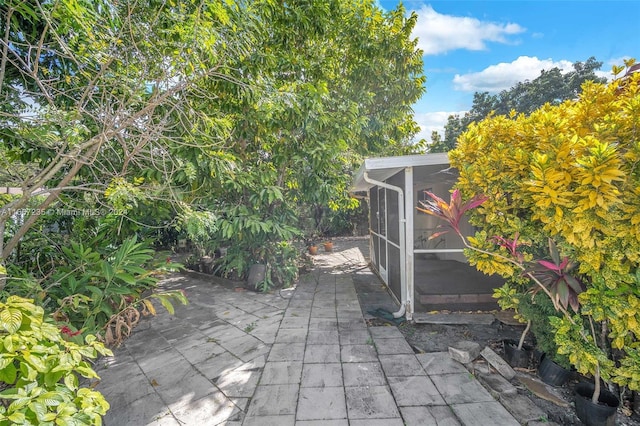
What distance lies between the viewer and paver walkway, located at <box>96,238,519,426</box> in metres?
2.07

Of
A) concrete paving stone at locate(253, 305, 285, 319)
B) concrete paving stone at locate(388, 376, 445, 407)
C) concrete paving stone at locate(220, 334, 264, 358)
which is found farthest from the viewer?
concrete paving stone at locate(253, 305, 285, 319)

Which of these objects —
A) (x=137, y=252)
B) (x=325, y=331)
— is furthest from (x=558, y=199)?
(x=137, y=252)

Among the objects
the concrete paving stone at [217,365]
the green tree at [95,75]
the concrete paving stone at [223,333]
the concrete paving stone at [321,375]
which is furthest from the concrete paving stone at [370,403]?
the green tree at [95,75]

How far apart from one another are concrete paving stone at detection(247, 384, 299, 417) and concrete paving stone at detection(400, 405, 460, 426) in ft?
2.86

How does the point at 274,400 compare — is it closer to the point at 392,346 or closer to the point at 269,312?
the point at 392,346

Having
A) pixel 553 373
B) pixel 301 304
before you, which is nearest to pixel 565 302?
pixel 553 373

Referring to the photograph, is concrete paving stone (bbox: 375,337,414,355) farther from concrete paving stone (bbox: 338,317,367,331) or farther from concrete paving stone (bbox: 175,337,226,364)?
concrete paving stone (bbox: 175,337,226,364)

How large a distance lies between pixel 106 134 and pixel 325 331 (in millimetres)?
3250

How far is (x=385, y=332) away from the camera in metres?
3.50

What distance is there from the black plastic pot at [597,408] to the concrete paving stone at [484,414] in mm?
478

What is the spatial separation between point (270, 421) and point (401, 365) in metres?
1.40

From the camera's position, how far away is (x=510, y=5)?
5.12 m

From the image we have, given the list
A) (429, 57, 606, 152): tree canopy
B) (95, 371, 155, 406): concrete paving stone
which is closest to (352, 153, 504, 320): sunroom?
(95, 371, 155, 406): concrete paving stone

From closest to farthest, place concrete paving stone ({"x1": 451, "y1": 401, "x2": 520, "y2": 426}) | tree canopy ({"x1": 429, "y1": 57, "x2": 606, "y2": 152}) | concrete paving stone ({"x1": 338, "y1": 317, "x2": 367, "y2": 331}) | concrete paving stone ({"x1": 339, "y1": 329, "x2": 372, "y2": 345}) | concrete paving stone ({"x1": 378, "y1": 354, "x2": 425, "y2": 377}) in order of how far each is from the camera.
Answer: concrete paving stone ({"x1": 451, "y1": 401, "x2": 520, "y2": 426}), concrete paving stone ({"x1": 378, "y1": 354, "x2": 425, "y2": 377}), concrete paving stone ({"x1": 339, "y1": 329, "x2": 372, "y2": 345}), concrete paving stone ({"x1": 338, "y1": 317, "x2": 367, "y2": 331}), tree canopy ({"x1": 429, "y1": 57, "x2": 606, "y2": 152})
